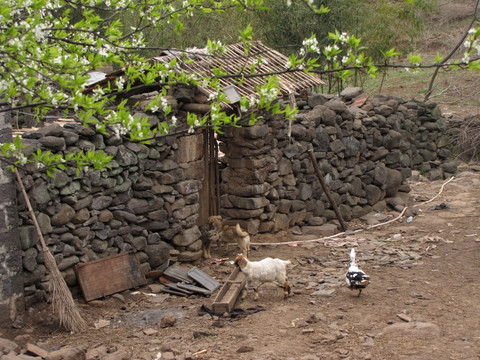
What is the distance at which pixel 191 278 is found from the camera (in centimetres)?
759

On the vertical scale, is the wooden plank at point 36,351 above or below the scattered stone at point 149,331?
above

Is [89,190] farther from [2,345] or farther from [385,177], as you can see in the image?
[385,177]

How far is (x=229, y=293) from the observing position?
677 cm

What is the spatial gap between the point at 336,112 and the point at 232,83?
348 centimetres

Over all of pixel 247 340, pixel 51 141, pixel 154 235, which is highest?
pixel 51 141

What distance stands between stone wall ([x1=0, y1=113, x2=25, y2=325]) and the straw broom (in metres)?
0.14

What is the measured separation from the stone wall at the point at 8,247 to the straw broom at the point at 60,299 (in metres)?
0.14

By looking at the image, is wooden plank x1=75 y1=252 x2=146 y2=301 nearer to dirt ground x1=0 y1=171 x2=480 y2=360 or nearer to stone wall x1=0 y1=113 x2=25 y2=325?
dirt ground x1=0 y1=171 x2=480 y2=360

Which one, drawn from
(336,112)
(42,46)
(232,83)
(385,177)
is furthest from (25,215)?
(385,177)

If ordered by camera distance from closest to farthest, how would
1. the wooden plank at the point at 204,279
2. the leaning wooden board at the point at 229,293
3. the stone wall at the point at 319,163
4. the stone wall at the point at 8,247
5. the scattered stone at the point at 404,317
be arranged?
the stone wall at the point at 8,247
the scattered stone at the point at 404,317
the leaning wooden board at the point at 229,293
the wooden plank at the point at 204,279
the stone wall at the point at 319,163

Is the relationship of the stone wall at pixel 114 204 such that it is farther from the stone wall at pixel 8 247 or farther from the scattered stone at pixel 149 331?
the scattered stone at pixel 149 331

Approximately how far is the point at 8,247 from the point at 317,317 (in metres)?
3.37

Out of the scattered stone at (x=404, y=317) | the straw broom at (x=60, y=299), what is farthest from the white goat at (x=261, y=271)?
the straw broom at (x=60, y=299)

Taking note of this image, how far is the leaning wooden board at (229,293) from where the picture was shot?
6.42 m
